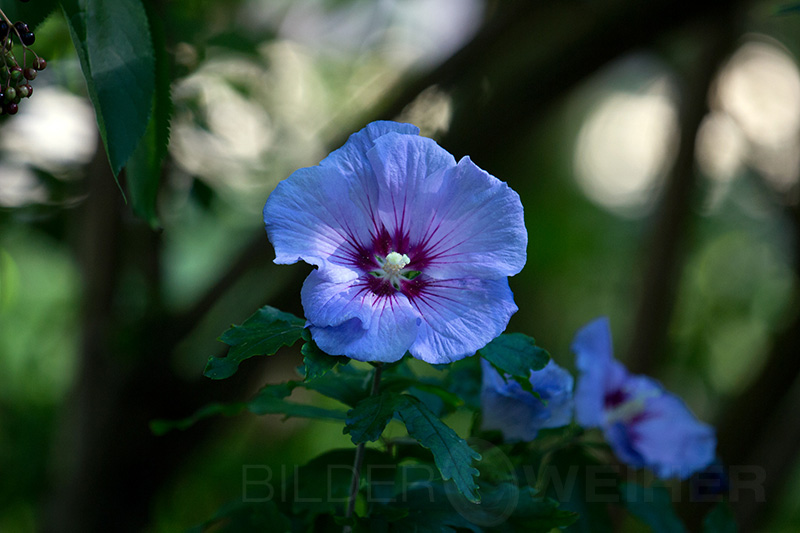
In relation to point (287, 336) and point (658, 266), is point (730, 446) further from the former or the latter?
point (287, 336)

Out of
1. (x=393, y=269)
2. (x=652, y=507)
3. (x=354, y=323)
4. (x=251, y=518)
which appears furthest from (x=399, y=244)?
(x=652, y=507)

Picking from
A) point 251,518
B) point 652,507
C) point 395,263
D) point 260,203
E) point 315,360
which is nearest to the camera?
point 315,360

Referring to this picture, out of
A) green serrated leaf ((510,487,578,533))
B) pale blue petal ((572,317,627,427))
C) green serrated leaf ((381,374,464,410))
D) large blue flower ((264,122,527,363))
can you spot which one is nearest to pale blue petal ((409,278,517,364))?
large blue flower ((264,122,527,363))

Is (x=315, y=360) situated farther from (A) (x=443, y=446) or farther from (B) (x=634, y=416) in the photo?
(B) (x=634, y=416)

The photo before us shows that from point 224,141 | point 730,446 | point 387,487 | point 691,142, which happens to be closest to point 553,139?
point 691,142

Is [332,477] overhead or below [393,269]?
below

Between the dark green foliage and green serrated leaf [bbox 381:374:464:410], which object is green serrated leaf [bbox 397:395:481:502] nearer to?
green serrated leaf [bbox 381:374:464:410]
